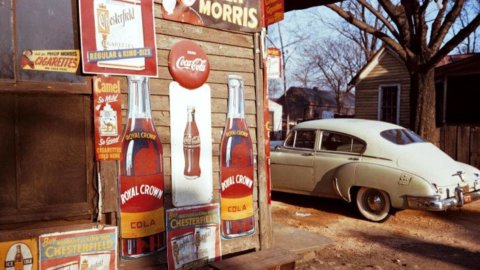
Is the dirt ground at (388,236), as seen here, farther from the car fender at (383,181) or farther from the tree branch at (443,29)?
the tree branch at (443,29)

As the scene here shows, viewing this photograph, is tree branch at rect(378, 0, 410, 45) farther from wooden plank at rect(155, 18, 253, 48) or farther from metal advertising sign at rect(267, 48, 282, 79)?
wooden plank at rect(155, 18, 253, 48)

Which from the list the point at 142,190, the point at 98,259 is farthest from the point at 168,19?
the point at 98,259

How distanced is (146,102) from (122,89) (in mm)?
252

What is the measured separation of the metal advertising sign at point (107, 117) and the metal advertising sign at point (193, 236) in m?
0.86

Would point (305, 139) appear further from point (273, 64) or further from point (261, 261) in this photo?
point (261, 261)

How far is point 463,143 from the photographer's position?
40.6ft

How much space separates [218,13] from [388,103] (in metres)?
19.0

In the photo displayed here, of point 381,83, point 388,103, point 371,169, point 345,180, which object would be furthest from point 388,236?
point 381,83

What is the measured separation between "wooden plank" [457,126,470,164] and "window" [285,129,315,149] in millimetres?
6270

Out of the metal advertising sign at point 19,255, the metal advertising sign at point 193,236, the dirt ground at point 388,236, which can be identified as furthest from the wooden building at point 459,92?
the metal advertising sign at point 19,255

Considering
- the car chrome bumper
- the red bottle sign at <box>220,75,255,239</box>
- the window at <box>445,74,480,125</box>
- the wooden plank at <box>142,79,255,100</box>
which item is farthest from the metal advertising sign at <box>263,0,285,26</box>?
the window at <box>445,74,480,125</box>

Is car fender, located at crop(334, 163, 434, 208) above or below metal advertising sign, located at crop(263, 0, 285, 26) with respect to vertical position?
below

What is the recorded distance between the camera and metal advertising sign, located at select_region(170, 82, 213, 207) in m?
4.23

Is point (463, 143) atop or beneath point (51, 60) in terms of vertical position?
beneath
